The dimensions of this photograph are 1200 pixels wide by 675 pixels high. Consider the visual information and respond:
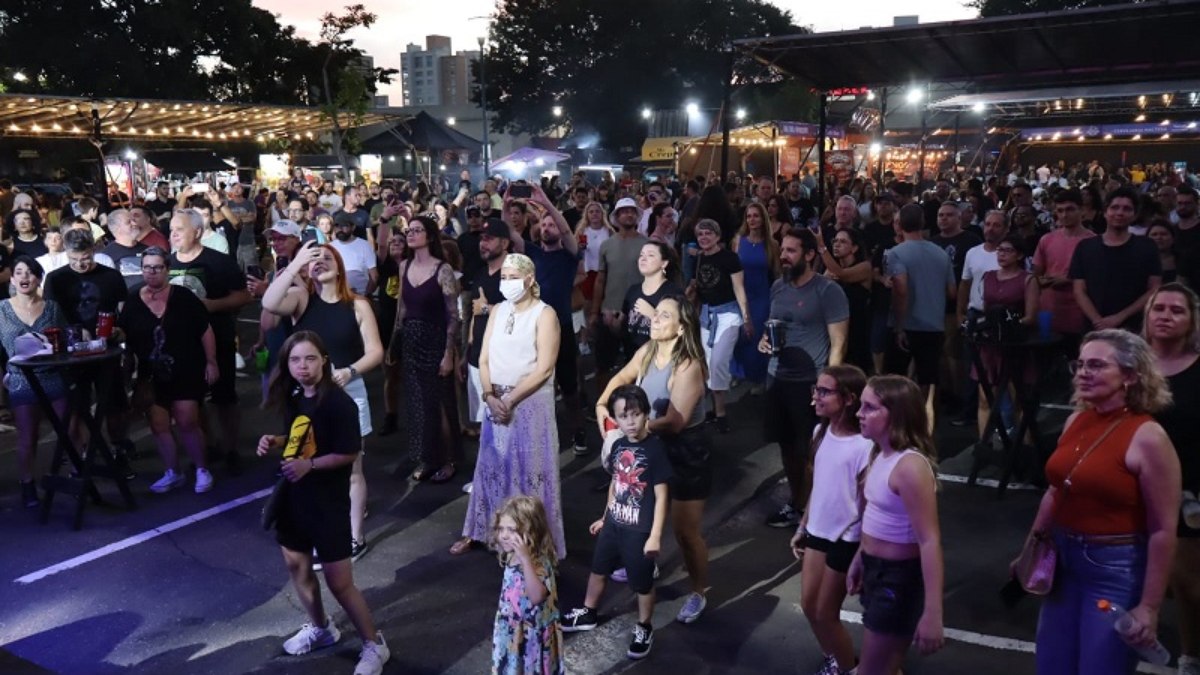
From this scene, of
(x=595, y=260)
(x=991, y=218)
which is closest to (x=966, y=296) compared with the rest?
(x=991, y=218)

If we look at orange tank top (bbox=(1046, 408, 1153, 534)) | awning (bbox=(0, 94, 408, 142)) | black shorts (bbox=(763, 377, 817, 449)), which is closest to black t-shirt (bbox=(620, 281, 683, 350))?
black shorts (bbox=(763, 377, 817, 449))

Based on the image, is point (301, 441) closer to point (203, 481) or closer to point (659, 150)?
point (203, 481)

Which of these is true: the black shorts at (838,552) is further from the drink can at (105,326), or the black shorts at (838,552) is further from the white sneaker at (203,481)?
the drink can at (105,326)

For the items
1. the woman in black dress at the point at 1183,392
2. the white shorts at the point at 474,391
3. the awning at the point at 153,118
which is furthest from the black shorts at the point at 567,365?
the awning at the point at 153,118

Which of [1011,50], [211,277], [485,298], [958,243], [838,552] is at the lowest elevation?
[838,552]

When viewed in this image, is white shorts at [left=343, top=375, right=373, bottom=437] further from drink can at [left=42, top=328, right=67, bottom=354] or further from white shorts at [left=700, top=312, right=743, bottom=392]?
white shorts at [left=700, top=312, right=743, bottom=392]

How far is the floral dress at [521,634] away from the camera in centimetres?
366

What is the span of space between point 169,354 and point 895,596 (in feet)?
17.7

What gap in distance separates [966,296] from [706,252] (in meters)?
2.29

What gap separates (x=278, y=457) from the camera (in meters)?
7.95

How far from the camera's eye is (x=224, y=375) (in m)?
7.37

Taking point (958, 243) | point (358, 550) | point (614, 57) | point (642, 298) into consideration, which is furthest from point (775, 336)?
point (614, 57)

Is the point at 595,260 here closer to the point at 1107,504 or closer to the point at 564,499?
the point at 564,499

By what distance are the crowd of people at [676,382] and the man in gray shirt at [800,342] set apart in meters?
0.01
